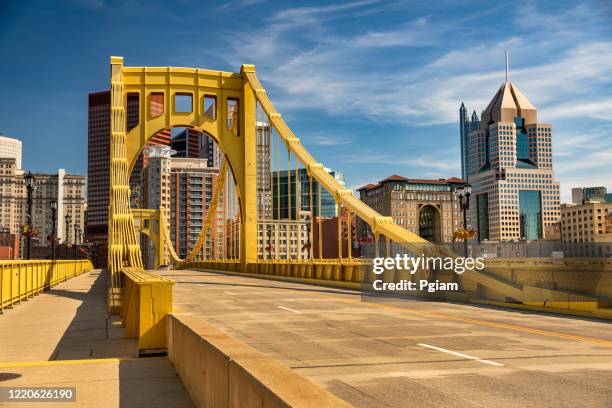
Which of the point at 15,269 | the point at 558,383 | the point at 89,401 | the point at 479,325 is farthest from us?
the point at 15,269

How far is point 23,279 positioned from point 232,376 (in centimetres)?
2213

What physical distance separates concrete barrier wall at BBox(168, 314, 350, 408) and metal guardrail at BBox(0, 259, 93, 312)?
45.7ft

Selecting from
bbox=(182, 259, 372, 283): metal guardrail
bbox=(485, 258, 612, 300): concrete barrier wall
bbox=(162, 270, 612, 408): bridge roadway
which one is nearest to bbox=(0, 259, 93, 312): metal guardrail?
bbox=(162, 270, 612, 408): bridge roadway

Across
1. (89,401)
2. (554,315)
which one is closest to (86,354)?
(89,401)

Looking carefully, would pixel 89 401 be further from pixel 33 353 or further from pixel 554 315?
pixel 554 315

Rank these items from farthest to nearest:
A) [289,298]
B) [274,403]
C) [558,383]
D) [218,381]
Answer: [289,298] → [558,383] → [218,381] → [274,403]

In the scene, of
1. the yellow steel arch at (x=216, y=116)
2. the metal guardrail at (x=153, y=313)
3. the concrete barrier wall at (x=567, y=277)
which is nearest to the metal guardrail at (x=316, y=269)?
the yellow steel arch at (x=216, y=116)

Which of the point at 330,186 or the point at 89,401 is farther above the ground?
the point at 330,186

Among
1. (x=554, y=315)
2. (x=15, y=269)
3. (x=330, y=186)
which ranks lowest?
(x=554, y=315)

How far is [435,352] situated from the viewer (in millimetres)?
10727

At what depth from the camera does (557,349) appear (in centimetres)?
1132

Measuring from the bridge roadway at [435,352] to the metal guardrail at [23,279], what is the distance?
20.6ft

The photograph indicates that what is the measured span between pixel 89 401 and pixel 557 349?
777 cm

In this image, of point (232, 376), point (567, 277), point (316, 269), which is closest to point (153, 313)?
point (232, 376)
